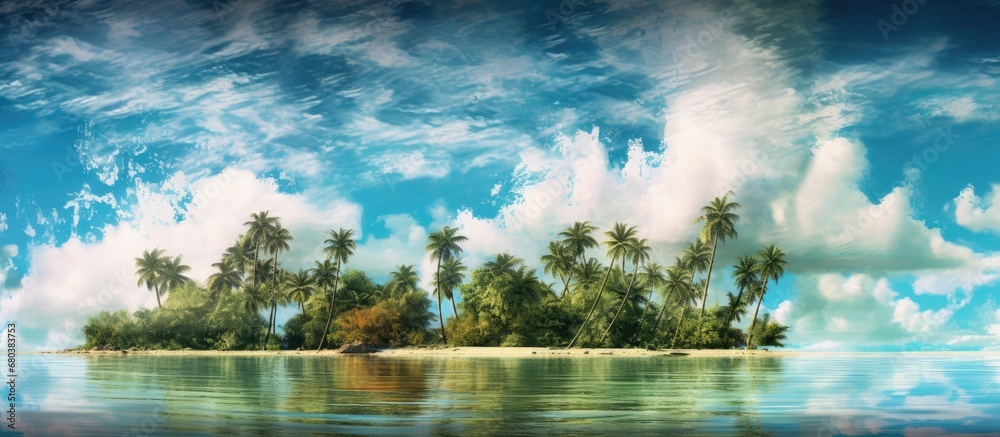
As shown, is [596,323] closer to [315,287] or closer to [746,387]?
[315,287]

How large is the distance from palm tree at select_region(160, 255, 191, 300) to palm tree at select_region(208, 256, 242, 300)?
487 centimetres

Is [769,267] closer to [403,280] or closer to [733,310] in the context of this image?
[733,310]

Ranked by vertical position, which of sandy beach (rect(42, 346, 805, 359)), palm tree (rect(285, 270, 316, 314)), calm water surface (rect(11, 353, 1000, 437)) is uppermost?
palm tree (rect(285, 270, 316, 314))

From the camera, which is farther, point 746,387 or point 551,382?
point 551,382

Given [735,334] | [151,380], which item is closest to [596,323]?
[735,334]

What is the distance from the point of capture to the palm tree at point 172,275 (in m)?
98.9

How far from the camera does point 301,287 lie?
93062mm

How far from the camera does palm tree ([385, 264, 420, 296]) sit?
99188mm

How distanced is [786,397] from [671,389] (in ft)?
13.2

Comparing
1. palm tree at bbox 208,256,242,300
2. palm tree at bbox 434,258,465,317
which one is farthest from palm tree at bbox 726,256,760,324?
palm tree at bbox 208,256,242,300

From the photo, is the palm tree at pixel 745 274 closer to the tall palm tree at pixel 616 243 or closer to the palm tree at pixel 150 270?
the tall palm tree at pixel 616 243

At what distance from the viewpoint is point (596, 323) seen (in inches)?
3248

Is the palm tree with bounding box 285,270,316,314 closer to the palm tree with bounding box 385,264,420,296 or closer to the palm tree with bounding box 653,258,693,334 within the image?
the palm tree with bounding box 385,264,420,296

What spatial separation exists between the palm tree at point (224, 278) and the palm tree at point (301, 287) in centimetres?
850
